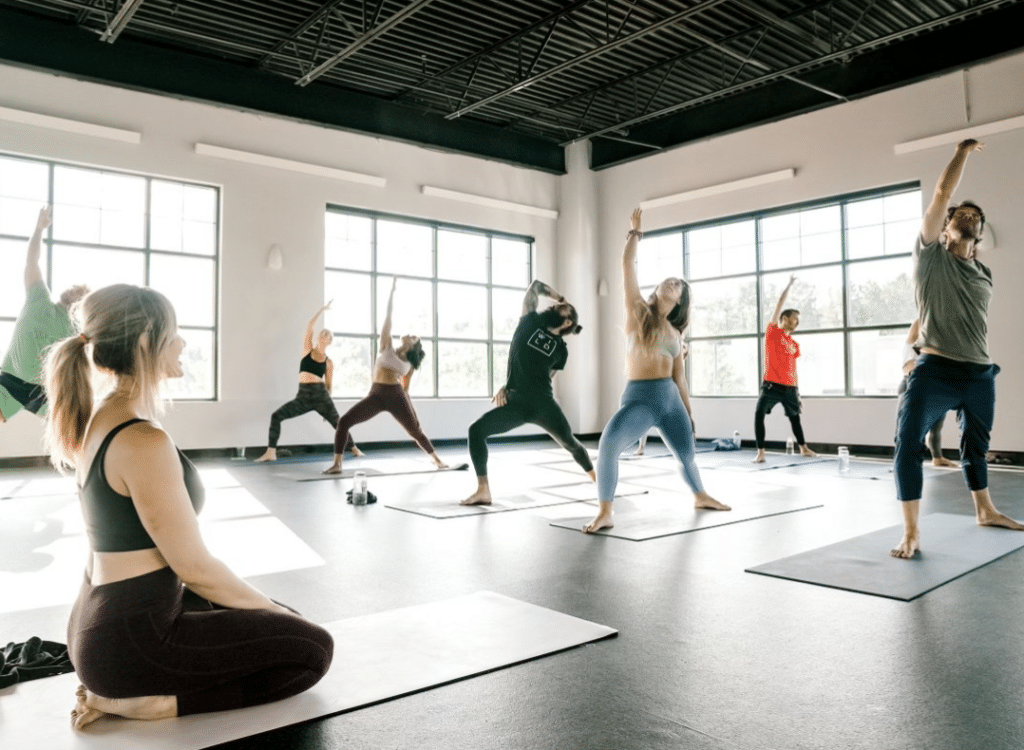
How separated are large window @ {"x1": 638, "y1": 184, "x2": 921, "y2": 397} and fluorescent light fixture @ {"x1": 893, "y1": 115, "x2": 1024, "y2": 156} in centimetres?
42

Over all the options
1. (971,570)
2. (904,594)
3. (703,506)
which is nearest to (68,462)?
(904,594)

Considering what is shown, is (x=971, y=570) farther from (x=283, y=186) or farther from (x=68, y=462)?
(x=283, y=186)

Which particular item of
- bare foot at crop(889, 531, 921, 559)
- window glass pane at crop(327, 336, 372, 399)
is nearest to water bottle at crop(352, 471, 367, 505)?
bare foot at crop(889, 531, 921, 559)

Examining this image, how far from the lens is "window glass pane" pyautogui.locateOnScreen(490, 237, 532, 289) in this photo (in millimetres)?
10984

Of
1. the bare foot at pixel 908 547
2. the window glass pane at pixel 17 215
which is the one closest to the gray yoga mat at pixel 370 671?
the bare foot at pixel 908 547

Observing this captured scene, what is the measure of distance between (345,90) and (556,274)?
12.9 ft

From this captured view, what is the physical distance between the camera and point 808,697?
1.74m

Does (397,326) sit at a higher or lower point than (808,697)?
higher

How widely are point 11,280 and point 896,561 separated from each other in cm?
785

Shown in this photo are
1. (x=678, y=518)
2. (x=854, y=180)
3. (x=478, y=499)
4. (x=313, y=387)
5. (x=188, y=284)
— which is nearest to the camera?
(x=678, y=518)

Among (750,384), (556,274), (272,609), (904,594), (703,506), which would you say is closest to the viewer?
(272,609)

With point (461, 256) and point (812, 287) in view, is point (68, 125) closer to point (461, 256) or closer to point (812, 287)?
point (461, 256)

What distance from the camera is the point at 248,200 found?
8.73 metres

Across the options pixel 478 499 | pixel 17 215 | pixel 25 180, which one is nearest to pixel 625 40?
pixel 478 499
